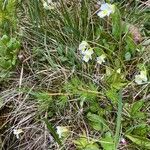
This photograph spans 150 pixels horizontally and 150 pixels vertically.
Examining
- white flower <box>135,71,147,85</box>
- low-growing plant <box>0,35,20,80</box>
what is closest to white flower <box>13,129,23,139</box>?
low-growing plant <box>0,35,20,80</box>

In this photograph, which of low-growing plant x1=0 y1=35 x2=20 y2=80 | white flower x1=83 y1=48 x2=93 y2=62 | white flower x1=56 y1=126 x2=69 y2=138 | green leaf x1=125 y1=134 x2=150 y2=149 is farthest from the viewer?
low-growing plant x1=0 y1=35 x2=20 y2=80

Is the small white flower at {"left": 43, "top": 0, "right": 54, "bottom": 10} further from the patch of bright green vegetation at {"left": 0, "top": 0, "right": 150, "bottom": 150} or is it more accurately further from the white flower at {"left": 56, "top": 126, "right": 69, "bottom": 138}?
the white flower at {"left": 56, "top": 126, "right": 69, "bottom": 138}

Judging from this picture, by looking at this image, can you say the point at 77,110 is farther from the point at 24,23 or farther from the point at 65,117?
the point at 24,23

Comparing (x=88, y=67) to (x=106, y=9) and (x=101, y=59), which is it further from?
(x=106, y=9)

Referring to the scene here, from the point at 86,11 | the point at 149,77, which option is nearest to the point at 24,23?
the point at 86,11

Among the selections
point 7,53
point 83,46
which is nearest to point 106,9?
point 83,46
